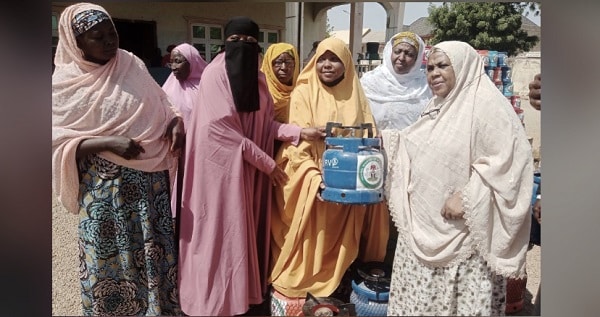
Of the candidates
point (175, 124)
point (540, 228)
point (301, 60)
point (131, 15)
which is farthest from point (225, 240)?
point (540, 228)

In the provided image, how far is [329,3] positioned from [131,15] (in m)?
1.14

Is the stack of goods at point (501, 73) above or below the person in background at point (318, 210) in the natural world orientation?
above

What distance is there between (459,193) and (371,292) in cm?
76

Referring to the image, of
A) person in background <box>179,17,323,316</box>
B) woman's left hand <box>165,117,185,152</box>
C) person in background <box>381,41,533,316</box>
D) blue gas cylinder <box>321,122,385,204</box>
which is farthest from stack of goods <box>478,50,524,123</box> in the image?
woman's left hand <box>165,117,185,152</box>

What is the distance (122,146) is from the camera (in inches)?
105

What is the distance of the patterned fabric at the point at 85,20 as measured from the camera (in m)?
2.60

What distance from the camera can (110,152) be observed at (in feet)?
8.86

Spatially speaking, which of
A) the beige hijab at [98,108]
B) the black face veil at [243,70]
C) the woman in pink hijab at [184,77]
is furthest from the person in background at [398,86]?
the beige hijab at [98,108]

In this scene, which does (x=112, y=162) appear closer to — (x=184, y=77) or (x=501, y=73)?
A: (x=184, y=77)

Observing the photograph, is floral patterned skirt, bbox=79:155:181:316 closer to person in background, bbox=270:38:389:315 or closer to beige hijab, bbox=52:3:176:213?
beige hijab, bbox=52:3:176:213

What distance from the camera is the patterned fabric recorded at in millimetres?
2596

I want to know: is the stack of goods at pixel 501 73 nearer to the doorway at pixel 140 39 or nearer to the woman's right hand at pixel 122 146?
the doorway at pixel 140 39

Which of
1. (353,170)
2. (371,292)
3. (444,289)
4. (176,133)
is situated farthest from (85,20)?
(444,289)

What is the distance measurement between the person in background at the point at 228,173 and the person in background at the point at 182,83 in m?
0.10
